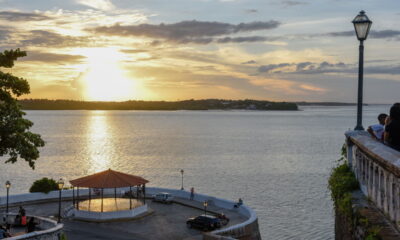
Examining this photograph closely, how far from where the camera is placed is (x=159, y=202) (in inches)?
1453

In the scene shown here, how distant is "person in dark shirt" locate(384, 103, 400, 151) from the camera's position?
39.2 feet

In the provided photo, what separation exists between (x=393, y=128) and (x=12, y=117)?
16.3 m

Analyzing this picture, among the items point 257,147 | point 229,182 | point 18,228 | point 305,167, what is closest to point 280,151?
point 257,147

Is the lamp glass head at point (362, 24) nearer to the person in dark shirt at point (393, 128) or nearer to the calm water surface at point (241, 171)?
the person in dark shirt at point (393, 128)

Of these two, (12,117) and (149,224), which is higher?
(12,117)

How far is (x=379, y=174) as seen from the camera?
433 inches

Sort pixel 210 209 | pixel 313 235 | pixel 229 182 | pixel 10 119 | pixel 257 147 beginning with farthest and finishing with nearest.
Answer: pixel 257 147 < pixel 229 182 < pixel 313 235 < pixel 210 209 < pixel 10 119

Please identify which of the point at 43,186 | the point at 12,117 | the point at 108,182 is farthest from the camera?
the point at 43,186

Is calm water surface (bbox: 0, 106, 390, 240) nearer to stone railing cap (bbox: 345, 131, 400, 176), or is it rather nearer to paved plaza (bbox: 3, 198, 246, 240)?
paved plaza (bbox: 3, 198, 246, 240)

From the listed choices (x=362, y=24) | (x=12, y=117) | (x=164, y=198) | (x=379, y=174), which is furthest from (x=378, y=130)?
(x=164, y=198)

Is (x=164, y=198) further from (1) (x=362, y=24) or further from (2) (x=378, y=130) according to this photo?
(1) (x=362, y=24)

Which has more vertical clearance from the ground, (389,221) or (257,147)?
(389,221)

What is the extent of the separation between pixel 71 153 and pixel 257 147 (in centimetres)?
5008

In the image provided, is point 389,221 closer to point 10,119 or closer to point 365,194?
point 365,194
